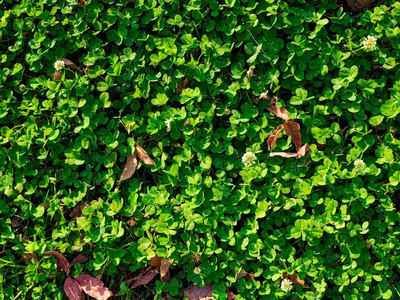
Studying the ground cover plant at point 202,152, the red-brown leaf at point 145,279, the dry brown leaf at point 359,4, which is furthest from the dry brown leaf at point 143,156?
the dry brown leaf at point 359,4

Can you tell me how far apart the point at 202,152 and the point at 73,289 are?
125cm

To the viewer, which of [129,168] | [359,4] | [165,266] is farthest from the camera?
[359,4]

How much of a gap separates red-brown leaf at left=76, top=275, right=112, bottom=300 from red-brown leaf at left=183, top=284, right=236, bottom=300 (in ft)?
1.72

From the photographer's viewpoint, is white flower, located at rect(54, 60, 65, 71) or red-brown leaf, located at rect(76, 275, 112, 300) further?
white flower, located at rect(54, 60, 65, 71)

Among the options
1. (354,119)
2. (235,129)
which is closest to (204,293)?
(235,129)

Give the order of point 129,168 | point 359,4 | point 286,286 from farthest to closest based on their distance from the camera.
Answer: point 359,4 < point 129,168 < point 286,286

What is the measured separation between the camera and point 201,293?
3105mm

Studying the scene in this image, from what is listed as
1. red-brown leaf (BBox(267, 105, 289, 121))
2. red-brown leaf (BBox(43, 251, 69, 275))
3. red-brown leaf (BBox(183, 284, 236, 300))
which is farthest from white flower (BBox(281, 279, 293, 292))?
red-brown leaf (BBox(43, 251, 69, 275))

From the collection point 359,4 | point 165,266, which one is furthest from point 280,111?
point 165,266

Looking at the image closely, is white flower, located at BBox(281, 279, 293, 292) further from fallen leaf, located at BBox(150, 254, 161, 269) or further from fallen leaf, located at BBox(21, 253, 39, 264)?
fallen leaf, located at BBox(21, 253, 39, 264)

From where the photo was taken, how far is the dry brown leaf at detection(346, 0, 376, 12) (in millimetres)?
3312

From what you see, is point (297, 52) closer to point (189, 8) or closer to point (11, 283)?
point (189, 8)

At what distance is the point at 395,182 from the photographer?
306cm

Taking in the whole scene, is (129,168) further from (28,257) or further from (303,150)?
(303,150)
